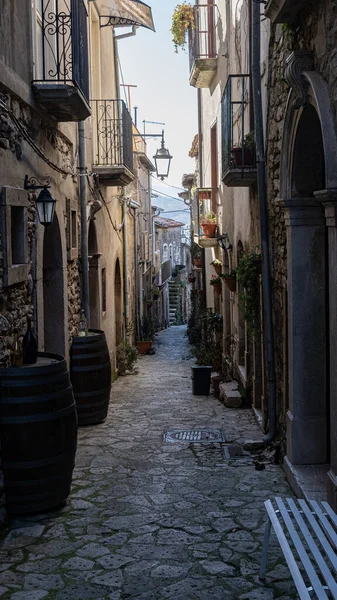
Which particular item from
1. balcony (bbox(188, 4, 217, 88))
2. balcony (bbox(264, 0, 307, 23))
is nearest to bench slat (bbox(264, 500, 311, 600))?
balcony (bbox(264, 0, 307, 23))

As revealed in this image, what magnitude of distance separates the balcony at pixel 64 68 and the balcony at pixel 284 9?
7.86 feet

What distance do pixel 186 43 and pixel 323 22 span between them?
36.9ft

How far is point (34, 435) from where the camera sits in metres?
5.59

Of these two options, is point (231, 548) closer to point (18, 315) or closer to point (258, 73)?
point (18, 315)

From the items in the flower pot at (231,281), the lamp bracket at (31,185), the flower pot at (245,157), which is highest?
the flower pot at (245,157)

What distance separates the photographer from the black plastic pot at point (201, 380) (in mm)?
11695

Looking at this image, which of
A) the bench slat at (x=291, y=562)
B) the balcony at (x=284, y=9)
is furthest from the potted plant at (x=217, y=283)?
the bench slat at (x=291, y=562)

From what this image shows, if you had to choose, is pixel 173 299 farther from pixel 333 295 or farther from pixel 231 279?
pixel 333 295

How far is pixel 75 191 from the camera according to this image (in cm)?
1034

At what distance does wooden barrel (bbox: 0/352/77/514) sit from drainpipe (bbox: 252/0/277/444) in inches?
99.7

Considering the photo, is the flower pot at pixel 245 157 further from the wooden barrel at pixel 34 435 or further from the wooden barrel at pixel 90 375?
the wooden barrel at pixel 34 435

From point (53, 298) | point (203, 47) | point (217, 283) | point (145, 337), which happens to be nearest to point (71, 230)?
point (53, 298)

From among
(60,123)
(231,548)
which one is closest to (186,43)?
(60,123)

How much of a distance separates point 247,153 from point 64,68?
2.56 meters
